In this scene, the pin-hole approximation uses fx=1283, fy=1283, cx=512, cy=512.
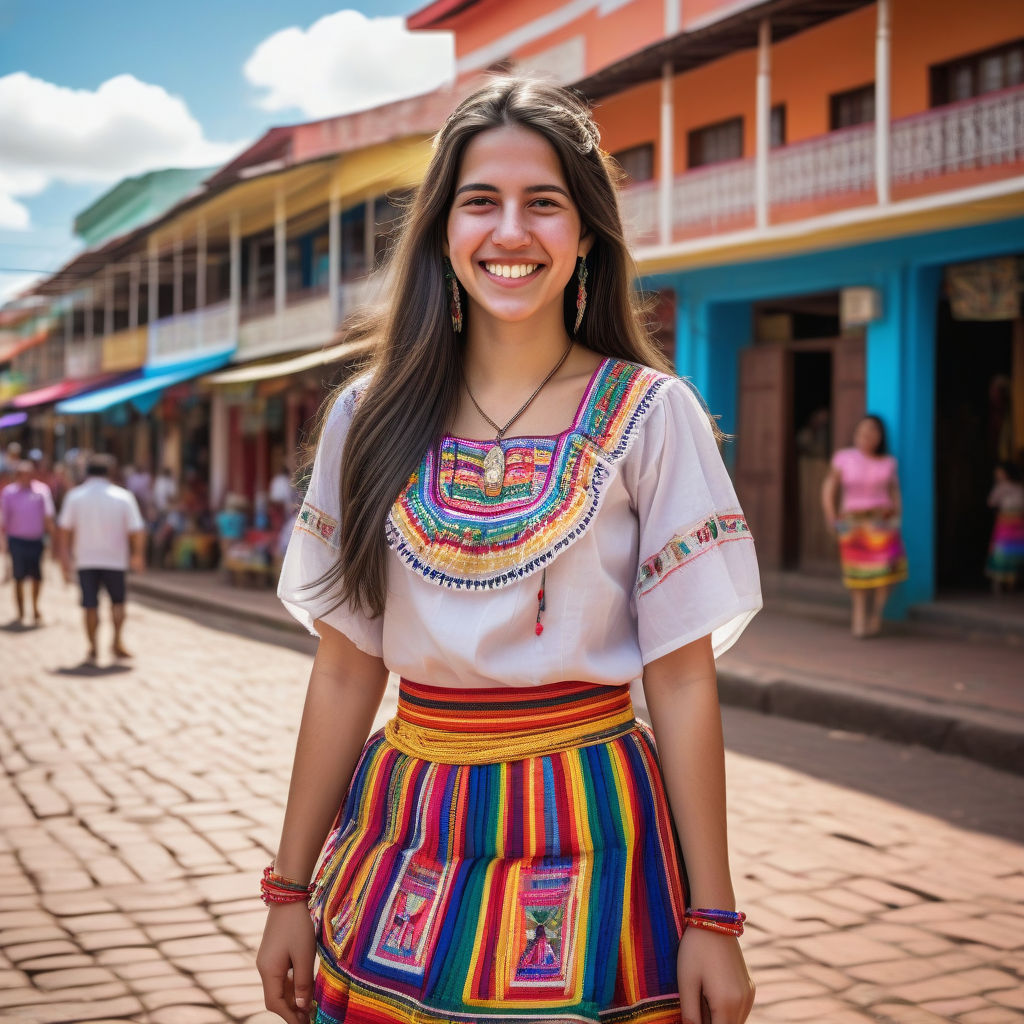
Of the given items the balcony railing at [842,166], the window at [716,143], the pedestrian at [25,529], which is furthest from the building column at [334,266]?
the pedestrian at [25,529]

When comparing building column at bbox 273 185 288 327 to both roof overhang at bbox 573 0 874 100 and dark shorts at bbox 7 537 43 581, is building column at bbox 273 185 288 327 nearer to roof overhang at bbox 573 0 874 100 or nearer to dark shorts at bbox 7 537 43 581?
roof overhang at bbox 573 0 874 100

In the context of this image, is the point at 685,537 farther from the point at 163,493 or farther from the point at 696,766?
the point at 163,493

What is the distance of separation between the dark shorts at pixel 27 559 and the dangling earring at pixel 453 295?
443 inches

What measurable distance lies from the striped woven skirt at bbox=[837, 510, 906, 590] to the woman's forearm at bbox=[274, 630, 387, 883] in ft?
30.0

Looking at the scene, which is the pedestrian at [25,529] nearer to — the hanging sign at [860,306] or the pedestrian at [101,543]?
the pedestrian at [101,543]

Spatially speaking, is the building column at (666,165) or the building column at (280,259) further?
the building column at (280,259)

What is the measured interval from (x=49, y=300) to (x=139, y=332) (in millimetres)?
10630

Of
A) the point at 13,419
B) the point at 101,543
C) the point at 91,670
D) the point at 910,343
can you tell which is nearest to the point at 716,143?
the point at 910,343

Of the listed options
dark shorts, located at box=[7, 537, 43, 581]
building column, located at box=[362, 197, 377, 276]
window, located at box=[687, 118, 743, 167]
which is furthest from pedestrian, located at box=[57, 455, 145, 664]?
building column, located at box=[362, 197, 377, 276]

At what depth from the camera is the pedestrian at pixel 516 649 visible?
1632 mm

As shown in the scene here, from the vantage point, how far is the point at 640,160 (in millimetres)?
15531

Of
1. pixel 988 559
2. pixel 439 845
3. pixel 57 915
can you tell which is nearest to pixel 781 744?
pixel 57 915

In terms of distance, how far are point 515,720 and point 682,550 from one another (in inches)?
12.3

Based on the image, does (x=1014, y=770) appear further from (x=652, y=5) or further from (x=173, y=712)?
(x=652, y=5)
